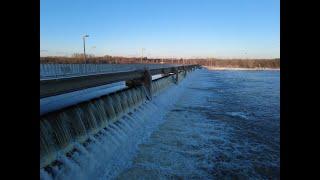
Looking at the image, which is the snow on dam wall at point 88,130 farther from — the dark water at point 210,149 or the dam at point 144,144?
the dark water at point 210,149

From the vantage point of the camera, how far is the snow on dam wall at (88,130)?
713cm

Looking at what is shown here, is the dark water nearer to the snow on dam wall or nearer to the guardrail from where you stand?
the snow on dam wall

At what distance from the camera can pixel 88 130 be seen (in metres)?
9.50

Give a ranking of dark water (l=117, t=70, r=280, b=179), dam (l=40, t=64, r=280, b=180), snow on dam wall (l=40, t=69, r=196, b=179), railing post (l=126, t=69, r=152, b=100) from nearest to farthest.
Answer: snow on dam wall (l=40, t=69, r=196, b=179), dam (l=40, t=64, r=280, b=180), dark water (l=117, t=70, r=280, b=179), railing post (l=126, t=69, r=152, b=100)

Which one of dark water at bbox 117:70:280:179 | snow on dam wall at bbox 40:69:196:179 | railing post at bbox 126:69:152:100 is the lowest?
dark water at bbox 117:70:280:179

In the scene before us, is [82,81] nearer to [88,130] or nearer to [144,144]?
[88,130]

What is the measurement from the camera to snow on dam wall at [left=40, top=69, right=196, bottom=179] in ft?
23.4

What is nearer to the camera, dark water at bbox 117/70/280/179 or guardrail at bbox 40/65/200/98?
dark water at bbox 117/70/280/179

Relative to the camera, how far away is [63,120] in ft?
27.3

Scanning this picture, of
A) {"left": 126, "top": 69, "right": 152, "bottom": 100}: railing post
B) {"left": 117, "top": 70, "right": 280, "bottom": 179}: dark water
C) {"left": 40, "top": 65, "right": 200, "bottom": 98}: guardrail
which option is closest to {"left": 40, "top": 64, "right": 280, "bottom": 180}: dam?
{"left": 117, "top": 70, "right": 280, "bottom": 179}: dark water

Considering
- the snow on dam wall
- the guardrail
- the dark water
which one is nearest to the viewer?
the snow on dam wall
